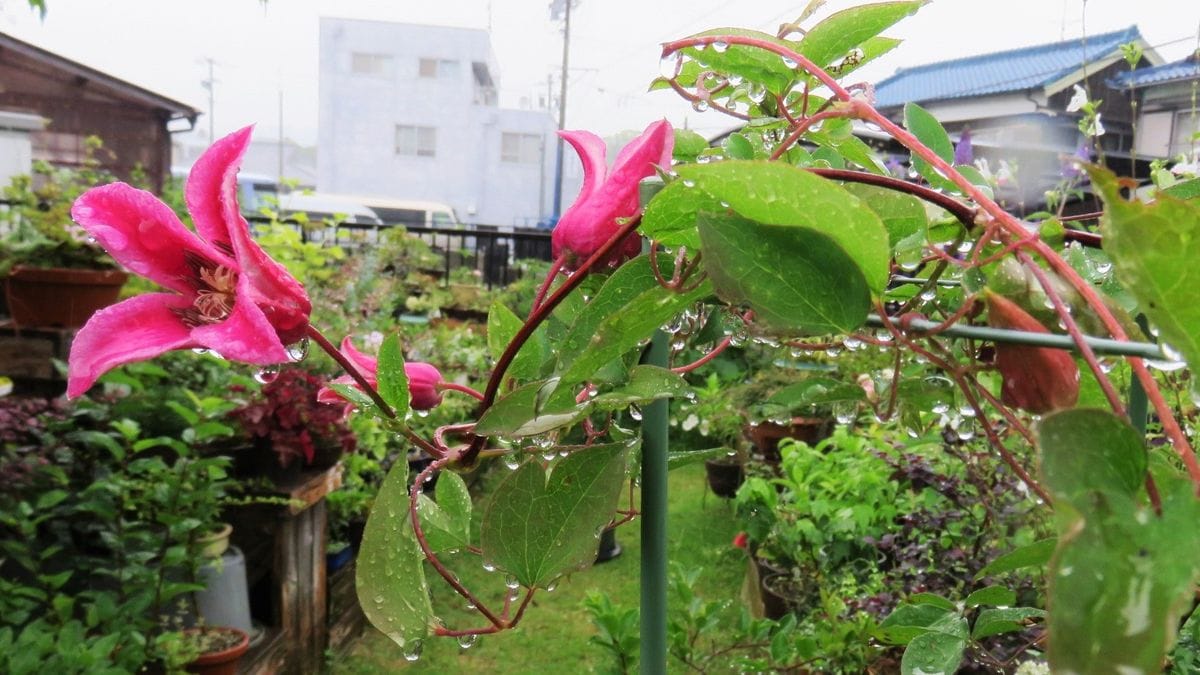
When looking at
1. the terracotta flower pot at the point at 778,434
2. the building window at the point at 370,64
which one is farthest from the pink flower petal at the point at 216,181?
the building window at the point at 370,64

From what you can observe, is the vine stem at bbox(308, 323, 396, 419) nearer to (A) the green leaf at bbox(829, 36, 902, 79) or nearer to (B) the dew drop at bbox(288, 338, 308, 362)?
(B) the dew drop at bbox(288, 338, 308, 362)

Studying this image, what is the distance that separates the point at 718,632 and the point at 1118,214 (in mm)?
2436

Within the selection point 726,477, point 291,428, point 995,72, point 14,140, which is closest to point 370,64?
point 995,72

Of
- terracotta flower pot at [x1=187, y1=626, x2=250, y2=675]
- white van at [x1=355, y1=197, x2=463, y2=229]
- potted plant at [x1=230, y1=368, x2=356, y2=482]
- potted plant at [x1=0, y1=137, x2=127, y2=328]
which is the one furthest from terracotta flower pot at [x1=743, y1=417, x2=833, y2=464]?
white van at [x1=355, y1=197, x2=463, y2=229]

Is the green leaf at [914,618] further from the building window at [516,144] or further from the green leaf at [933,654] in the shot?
the building window at [516,144]

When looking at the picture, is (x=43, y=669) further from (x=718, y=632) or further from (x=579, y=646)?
(x=718, y=632)

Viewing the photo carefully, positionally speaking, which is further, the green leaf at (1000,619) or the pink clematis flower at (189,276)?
the green leaf at (1000,619)

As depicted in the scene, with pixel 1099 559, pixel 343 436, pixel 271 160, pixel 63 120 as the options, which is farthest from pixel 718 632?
pixel 271 160

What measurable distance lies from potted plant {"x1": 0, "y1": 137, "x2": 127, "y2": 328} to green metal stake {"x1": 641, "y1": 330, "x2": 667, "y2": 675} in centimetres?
255

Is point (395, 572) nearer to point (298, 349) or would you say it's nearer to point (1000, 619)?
point (298, 349)

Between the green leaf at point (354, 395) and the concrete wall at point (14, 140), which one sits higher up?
the concrete wall at point (14, 140)

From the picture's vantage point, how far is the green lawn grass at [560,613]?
7.72 ft

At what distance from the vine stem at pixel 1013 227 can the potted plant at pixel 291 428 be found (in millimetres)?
1876

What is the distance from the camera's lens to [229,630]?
1.96 m
